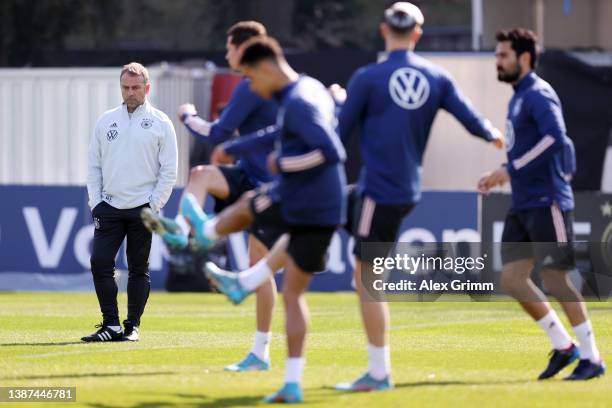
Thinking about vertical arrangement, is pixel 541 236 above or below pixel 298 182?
below

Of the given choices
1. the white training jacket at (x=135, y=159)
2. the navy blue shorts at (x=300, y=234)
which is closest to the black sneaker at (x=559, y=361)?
the navy blue shorts at (x=300, y=234)

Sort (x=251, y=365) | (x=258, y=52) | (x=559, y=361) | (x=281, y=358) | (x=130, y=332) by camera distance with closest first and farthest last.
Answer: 1. (x=258, y=52)
2. (x=559, y=361)
3. (x=251, y=365)
4. (x=281, y=358)
5. (x=130, y=332)

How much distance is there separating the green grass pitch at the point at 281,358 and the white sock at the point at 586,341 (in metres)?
0.19

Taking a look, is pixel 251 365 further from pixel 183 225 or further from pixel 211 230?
pixel 211 230

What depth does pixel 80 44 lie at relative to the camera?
28734mm

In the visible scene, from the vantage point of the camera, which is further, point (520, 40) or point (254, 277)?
point (520, 40)

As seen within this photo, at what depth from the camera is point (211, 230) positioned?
29.3ft

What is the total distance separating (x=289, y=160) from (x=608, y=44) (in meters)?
18.8

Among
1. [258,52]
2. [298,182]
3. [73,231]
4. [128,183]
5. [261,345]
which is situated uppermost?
[258,52]

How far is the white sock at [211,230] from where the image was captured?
8922mm

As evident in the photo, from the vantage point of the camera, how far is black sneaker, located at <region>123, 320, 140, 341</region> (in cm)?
1221

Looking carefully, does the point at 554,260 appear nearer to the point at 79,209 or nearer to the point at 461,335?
the point at 461,335

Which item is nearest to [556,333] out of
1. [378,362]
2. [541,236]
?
[541,236]

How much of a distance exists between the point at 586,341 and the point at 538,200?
0.99m
